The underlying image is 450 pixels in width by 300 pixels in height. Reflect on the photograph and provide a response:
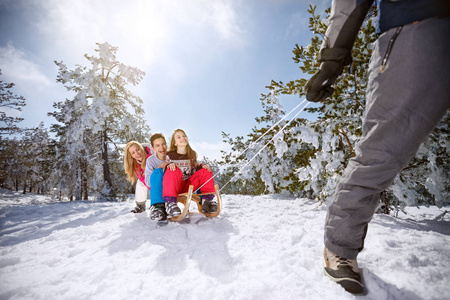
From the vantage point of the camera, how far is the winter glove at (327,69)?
4.29 ft

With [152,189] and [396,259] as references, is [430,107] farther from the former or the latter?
[152,189]

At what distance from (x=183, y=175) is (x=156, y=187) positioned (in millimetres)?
516

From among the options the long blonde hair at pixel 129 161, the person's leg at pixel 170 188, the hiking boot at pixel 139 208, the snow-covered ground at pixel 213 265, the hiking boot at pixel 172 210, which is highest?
the long blonde hair at pixel 129 161

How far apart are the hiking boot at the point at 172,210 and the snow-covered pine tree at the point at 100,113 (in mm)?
8150

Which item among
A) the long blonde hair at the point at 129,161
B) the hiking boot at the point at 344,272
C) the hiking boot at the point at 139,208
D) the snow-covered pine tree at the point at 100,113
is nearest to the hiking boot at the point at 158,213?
the hiking boot at the point at 139,208

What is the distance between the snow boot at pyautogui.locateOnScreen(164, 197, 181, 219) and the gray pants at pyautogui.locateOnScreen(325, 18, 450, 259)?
2.03 meters

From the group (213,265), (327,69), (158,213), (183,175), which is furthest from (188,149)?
(327,69)

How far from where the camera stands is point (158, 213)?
2.82m

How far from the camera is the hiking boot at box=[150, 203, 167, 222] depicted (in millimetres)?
2803

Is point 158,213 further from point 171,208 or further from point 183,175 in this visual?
point 183,175

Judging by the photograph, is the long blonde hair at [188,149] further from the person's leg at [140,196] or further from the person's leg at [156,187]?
the person's leg at [140,196]

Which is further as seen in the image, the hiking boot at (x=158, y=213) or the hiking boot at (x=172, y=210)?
the hiking boot at (x=158, y=213)

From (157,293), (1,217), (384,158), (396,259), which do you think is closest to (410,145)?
(384,158)

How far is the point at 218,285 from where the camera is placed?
1.26 metres
